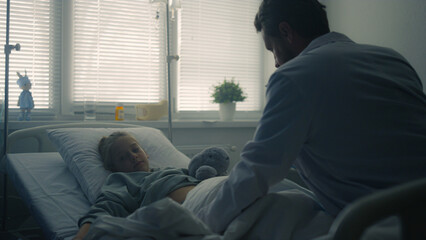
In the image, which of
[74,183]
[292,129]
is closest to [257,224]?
[292,129]

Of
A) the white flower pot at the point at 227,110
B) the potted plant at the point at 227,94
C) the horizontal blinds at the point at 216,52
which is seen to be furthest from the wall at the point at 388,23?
the white flower pot at the point at 227,110

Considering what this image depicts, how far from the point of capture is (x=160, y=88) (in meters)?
2.96

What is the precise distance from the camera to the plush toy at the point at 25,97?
227 cm

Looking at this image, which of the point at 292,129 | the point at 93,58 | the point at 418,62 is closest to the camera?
the point at 292,129

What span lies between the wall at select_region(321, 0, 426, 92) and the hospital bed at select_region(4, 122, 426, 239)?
1.57 metres

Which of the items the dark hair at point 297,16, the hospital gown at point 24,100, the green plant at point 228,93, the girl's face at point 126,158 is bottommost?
the girl's face at point 126,158

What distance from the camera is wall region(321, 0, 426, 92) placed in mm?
2184

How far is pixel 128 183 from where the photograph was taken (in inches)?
55.4

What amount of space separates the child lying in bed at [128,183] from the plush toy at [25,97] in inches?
34.7

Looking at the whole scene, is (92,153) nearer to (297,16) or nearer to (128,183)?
(128,183)

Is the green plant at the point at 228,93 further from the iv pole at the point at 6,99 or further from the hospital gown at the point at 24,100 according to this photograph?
the iv pole at the point at 6,99

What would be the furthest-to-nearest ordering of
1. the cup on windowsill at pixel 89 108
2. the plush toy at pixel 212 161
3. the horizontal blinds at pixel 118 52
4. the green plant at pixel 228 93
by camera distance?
the green plant at pixel 228 93 < the horizontal blinds at pixel 118 52 < the cup on windowsill at pixel 89 108 < the plush toy at pixel 212 161

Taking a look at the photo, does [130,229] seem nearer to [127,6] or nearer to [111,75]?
[111,75]

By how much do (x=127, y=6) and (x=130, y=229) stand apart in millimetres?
2396
